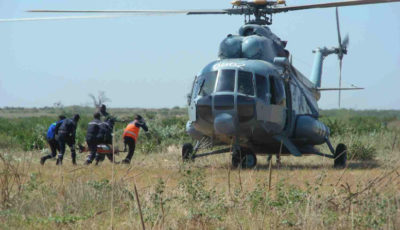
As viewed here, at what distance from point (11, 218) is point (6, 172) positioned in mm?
661

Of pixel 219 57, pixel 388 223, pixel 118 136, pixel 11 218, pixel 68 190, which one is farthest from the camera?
pixel 118 136

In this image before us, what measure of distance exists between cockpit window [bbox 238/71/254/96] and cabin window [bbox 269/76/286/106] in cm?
73

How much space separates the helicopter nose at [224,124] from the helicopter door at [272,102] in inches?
27.9

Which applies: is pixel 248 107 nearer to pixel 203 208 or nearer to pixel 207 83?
pixel 207 83

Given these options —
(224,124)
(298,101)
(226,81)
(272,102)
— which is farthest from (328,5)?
(298,101)

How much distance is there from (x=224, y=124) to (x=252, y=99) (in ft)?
2.93

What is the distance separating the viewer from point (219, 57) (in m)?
15.3

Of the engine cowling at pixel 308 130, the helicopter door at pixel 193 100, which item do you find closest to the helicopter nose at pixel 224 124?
the helicopter door at pixel 193 100

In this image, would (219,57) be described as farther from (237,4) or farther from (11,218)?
(11,218)

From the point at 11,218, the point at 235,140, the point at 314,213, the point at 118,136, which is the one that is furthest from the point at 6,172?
the point at 118,136

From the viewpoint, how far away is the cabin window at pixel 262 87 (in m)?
14.2

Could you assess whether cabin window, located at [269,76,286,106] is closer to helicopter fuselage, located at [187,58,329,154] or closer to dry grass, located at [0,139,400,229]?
helicopter fuselage, located at [187,58,329,154]

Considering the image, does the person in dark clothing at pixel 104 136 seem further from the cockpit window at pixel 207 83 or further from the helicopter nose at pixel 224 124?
the helicopter nose at pixel 224 124

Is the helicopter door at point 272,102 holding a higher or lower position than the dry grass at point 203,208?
higher
